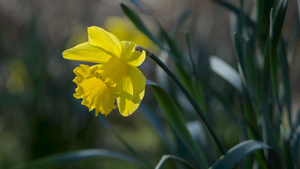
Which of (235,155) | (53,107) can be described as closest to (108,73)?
(235,155)

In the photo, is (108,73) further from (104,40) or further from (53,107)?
(53,107)

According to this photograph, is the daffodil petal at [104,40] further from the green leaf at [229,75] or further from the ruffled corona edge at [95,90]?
the green leaf at [229,75]

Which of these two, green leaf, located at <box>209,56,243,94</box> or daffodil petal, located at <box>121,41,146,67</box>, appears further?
green leaf, located at <box>209,56,243,94</box>

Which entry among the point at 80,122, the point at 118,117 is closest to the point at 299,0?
the point at 80,122

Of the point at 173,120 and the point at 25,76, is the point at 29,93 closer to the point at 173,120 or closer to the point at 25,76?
the point at 25,76

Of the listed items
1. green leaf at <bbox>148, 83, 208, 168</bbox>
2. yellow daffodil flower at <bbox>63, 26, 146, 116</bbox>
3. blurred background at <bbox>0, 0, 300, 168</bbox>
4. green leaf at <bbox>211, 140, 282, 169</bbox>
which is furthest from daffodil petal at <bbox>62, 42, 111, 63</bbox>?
blurred background at <bbox>0, 0, 300, 168</bbox>

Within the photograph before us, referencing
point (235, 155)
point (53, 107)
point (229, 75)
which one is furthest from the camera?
point (53, 107)

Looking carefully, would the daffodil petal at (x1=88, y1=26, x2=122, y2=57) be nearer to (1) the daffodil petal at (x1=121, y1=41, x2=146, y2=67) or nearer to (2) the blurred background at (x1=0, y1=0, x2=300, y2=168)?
(1) the daffodil petal at (x1=121, y1=41, x2=146, y2=67)

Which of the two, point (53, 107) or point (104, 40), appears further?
point (53, 107)
